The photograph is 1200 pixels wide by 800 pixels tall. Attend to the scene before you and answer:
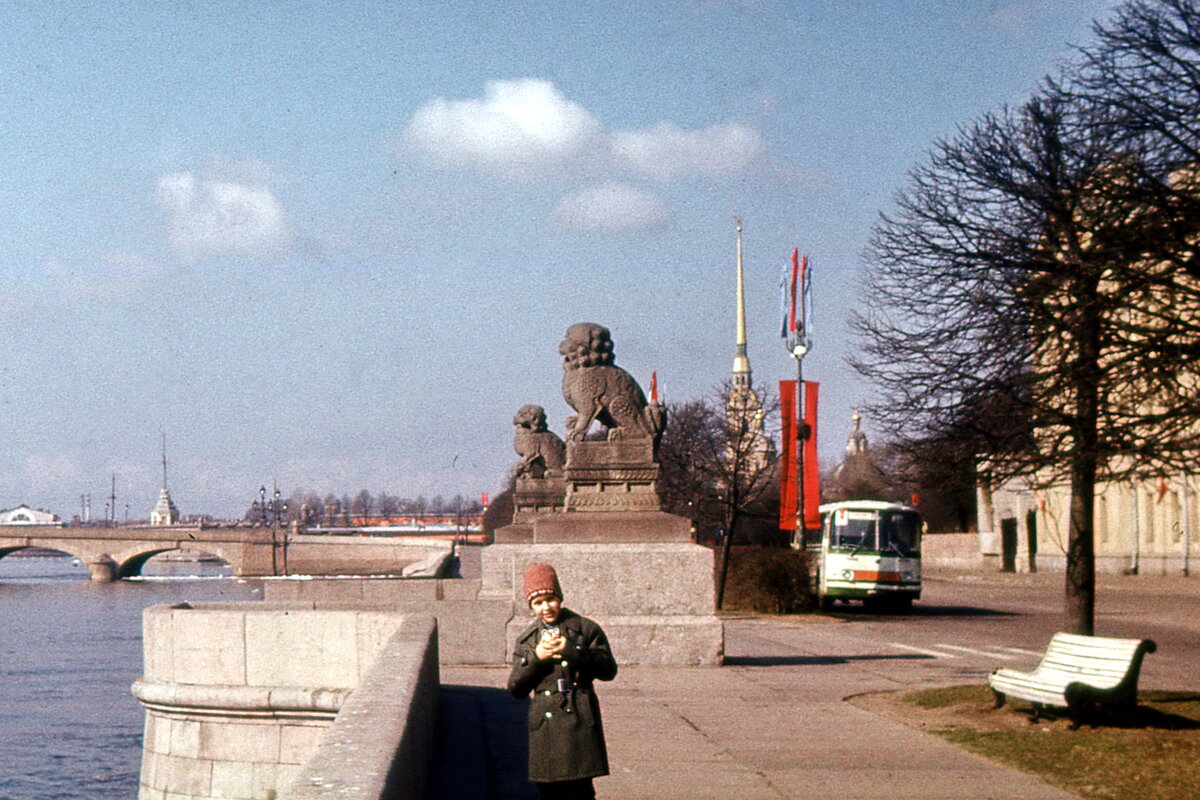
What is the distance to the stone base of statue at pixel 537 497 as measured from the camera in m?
28.4

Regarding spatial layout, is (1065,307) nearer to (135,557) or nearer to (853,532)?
(853,532)

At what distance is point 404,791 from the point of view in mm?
5012

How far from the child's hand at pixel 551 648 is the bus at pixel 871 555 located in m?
31.7

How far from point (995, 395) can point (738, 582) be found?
2161cm

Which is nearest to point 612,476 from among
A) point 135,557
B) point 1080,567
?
point 1080,567

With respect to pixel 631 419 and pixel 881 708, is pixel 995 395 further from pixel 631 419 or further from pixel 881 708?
pixel 631 419

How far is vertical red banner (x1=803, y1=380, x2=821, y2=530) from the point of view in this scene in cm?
4094

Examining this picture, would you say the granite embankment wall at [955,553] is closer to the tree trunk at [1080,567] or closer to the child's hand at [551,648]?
the tree trunk at [1080,567]

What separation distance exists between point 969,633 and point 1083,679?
16.2 meters

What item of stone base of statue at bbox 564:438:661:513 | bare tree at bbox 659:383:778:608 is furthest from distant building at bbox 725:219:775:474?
stone base of statue at bbox 564:438:661:513

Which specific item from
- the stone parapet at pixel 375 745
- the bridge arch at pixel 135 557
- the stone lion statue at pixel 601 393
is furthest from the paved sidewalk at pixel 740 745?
the bridge arch at pixel 135 557

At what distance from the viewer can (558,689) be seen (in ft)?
21.5

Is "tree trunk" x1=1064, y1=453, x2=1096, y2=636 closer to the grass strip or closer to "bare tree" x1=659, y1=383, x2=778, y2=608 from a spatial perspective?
the grass strip

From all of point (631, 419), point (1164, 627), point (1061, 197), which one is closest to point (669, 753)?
point (1061, 197)
